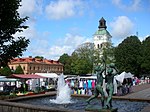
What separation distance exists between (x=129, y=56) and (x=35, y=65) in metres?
54.4

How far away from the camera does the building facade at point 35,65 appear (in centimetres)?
11841

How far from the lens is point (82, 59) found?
85.0 m

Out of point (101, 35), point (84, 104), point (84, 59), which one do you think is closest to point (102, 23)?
point (101, 35)

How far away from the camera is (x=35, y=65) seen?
120375 mm

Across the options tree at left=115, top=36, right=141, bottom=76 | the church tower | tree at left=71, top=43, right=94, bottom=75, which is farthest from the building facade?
tree at left=115, top=36, right=141, bottom=76

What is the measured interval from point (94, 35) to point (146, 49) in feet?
209

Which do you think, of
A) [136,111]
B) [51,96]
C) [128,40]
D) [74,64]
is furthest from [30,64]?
[136,111]

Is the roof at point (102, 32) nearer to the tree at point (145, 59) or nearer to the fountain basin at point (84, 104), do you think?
the tree at point (145, 59)

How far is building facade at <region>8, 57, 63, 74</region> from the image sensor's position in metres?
118

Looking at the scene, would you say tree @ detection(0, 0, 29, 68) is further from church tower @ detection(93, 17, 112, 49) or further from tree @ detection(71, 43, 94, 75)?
church tower @ detection(93, 17, 112, 49)

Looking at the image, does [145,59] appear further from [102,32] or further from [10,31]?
[102,32]

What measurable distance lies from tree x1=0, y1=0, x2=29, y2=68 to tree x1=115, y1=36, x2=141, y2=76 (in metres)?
55.5

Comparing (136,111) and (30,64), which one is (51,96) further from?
(30,64)

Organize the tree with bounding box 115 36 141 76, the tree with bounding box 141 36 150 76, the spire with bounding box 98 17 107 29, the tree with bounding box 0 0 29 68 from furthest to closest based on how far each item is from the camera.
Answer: the spire with bounding box 98 17 107 29, the tree with bounding box 115 36 141 76, the tree with bounding box 141 36 150 76, the tree with bounding box 0 0 29 68
